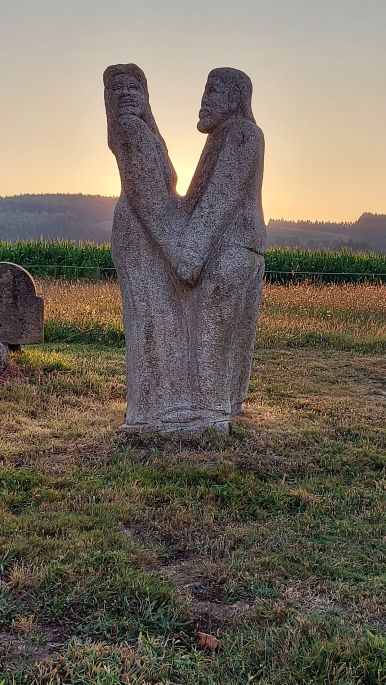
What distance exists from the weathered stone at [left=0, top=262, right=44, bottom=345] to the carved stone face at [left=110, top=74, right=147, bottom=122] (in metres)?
3.63

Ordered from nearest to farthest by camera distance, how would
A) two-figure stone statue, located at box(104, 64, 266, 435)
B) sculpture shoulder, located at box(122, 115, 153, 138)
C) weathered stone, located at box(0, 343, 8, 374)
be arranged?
1. sculpture shoulder, located at box(122, 115, 153, 138)
2. two-figure stone statue, located at box(104, 64, 266, 435)
3. weathered stone, located at box(0, 343, 8, 374)

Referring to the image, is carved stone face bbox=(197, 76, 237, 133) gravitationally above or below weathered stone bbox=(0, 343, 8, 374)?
above

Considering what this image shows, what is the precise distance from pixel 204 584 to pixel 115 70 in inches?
152

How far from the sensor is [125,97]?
17.4 feet

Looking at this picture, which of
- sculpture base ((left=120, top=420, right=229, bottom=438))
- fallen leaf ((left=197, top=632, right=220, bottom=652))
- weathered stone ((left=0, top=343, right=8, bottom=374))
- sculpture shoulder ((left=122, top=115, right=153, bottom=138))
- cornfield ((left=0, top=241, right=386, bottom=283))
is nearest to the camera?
fallen leaf ((left=197, top=632, right=220, bottom=652))

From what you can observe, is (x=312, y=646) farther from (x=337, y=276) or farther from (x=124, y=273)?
(x=337, y=276)

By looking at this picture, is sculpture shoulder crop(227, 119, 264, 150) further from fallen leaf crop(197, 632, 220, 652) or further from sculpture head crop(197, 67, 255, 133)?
fallen leaf crop(197, 632, 220, 652)

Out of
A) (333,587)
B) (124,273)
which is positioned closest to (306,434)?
(124,273)

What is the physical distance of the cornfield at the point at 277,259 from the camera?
21.7 metres

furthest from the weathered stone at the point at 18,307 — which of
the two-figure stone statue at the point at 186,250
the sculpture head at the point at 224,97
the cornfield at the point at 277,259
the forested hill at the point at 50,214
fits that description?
the forested hill at the point at 50,214

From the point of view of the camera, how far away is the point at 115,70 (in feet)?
17.5

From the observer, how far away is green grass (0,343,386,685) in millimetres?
2754

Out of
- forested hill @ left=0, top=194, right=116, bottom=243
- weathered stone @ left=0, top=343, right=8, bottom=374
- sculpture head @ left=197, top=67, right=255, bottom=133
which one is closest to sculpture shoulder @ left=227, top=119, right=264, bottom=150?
sculpture head @ left=197, top=67, right=255, bottom=133

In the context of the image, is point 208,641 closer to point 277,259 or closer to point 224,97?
point 224,97
